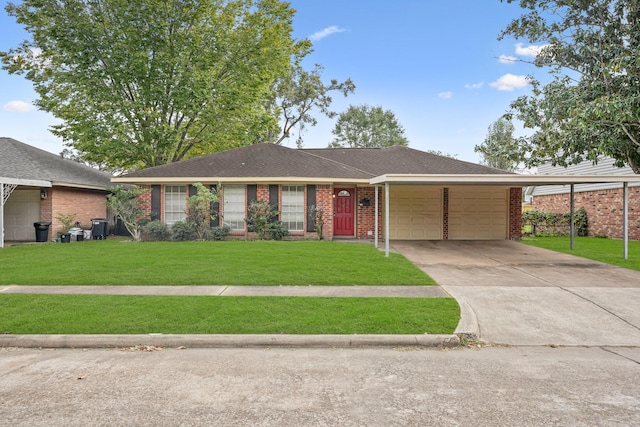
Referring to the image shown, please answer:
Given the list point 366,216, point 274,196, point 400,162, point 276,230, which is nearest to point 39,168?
point 274,196

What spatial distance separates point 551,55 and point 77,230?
2104 cm

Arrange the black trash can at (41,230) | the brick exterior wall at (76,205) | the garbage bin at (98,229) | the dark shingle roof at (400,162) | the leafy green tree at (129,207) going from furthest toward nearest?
the garbage bin at (98,229) < the dark shingle roof at (400,162) < the brick exterior wall at (76,205) < the black trash can at (41,230) < the leafy green tree at (129,207)

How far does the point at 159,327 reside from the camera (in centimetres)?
547

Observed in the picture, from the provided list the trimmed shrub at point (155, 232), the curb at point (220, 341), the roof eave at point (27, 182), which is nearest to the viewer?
the curb at point (220, 341)

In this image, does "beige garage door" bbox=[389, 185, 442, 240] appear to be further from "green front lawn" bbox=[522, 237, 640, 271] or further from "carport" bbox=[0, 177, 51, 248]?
"carport" bbox=[0, 177, 51, 248]

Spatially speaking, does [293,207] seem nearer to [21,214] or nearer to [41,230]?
[41,230]

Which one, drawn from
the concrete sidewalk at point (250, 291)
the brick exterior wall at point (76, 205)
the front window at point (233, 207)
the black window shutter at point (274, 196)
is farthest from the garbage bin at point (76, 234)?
the concrete sidewalk at point (250, 291)

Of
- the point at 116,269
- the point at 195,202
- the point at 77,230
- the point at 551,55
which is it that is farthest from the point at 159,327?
the point at 551,55

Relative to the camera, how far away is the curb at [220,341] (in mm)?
5094

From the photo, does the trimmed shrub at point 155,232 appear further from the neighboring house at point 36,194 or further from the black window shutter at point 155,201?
the neighboring house at point 36,194

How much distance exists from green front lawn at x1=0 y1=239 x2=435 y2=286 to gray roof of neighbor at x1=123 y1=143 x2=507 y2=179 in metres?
3.77

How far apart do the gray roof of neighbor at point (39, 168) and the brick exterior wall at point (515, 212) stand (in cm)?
1921

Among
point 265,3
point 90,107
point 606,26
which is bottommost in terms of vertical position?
point 90,107

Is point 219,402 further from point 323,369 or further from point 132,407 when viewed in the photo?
point 323,369
